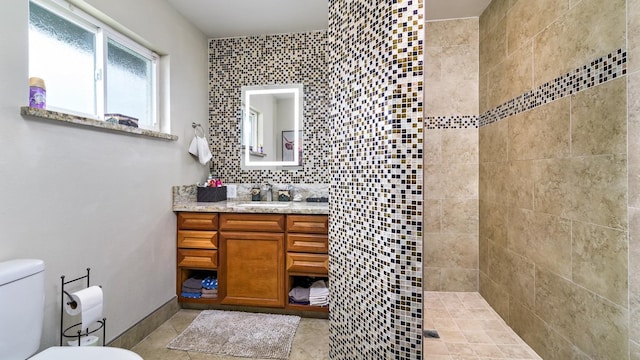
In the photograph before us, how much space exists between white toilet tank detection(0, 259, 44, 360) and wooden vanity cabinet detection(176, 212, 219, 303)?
1216 millimetres

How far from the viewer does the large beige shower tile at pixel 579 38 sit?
1.33 m

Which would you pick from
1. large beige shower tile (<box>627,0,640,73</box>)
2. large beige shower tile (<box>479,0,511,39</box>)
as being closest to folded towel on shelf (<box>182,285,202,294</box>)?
large beige shower tile (<box>627,0,640,73</box>)

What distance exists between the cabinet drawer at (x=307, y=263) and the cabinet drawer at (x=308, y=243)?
43 mm

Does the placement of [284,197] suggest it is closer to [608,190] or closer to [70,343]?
[70,343]

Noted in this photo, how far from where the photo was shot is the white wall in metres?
1.35

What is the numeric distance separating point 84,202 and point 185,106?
134cm

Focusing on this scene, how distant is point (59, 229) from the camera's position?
155 centimetres

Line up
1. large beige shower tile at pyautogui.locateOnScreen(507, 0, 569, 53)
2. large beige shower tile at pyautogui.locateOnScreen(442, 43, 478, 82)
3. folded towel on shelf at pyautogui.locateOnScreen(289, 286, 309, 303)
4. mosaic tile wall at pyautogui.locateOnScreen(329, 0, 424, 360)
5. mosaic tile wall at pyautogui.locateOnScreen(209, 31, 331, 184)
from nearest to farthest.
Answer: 1. mosaic tile wall at pyautogui.locateOnScreen(329, 0, 424, 360)
2. large beige shower tile at pyautogui.locateOnScreen(507, 0, 569, 53)
3. folded towel on shelf at pyautogui.locateOnScreen(289, 286, 309, 303)
4. large beige shower tile at pyautogui.locateOnScreen(442, 43, 478, 82)
5. mosaic tile wall at pyautogui.locateOnScreen(209, 31, 331, 184)

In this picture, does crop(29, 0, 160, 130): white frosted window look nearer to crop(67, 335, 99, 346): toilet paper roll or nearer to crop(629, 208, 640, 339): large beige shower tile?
crop(67, 335, 99, 346): toilet paper roll

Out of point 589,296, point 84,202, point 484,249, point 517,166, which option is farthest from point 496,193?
point 84,202

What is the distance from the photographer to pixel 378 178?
1255 millimetres

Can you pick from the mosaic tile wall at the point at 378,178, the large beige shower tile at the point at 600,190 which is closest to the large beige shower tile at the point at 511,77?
the large beige shower tile at the point at 600,190

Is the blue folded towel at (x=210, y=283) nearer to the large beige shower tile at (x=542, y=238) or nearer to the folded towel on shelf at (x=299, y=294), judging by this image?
the folded towel on shelf at (x=299, y=294)

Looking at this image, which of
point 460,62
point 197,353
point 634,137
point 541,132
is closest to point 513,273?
point 541,132
